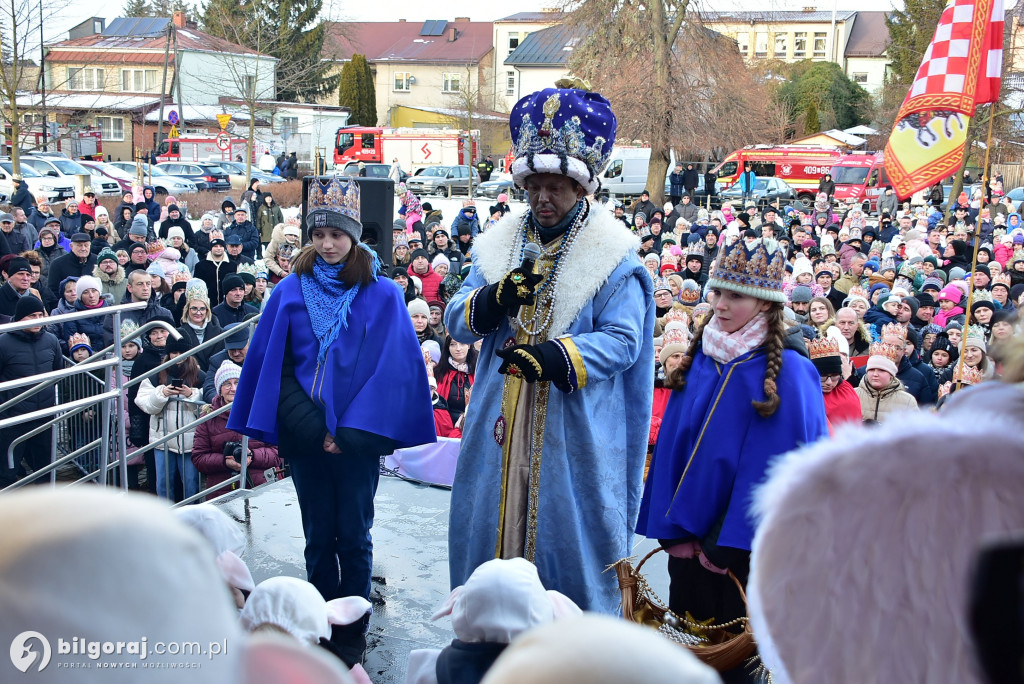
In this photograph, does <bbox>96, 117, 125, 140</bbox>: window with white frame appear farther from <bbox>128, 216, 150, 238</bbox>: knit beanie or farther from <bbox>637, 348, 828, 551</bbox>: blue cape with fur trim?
<bbox>637, 348, 828, 551</bbox>: blue cape with fur trim

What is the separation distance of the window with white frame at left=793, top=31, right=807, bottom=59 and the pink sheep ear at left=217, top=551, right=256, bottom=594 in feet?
250

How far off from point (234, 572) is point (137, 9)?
Answer: 274 feet

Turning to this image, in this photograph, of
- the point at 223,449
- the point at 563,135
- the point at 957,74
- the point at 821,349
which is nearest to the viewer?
the point at 563,135

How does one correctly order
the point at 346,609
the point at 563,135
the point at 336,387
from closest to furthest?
the point at 346,609 → the point at 563,135 → the point at 336,387

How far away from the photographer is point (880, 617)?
121cm

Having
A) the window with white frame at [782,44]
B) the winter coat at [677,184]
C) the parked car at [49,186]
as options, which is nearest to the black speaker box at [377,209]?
the parked car at [49,186]

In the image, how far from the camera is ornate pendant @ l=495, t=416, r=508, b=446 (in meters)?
3.56

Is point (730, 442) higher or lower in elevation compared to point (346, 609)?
higher

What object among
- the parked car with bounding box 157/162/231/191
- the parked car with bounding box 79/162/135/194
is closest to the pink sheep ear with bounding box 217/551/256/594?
the parked car with bounding box 79/162/135/194

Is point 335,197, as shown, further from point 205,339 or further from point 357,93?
point 357,93

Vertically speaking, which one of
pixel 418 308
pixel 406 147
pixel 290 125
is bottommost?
pixel 418 308

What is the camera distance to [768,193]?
3244 centimetres

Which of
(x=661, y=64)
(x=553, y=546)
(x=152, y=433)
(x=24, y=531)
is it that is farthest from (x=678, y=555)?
(x=661, y=64)

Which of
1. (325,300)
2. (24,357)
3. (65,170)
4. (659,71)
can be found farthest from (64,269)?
(65,170)
